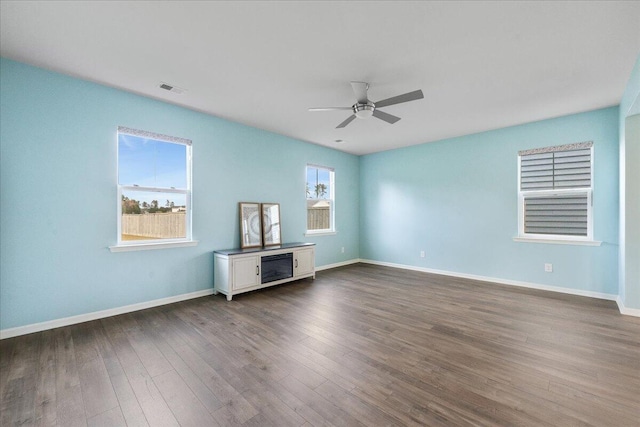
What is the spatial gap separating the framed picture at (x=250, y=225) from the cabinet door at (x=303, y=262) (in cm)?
71

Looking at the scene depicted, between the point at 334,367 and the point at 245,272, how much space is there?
2.29m

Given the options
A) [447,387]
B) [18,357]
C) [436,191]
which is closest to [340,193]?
[436,191]

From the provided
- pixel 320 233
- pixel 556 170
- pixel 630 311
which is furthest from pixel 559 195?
pixel 320 233

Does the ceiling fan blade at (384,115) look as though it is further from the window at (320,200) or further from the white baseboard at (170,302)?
the white baseboard at (170,302)

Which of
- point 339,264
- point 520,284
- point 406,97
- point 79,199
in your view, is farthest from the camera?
point 339,264

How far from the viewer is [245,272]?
406 centimetres

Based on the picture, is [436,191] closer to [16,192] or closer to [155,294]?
[155,294]

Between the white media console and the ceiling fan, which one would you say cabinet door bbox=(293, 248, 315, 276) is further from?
the ceiling fan

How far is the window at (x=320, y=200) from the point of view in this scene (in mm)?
5855

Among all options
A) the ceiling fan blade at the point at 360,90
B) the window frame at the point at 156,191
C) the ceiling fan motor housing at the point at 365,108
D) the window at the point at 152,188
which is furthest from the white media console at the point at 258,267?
the ceiling fan blade at the point at 360,90

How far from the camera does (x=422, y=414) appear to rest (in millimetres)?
1659

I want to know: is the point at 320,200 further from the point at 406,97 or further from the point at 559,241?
the point at 559,241

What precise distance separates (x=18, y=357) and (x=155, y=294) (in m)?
1.35

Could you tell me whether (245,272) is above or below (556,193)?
below
